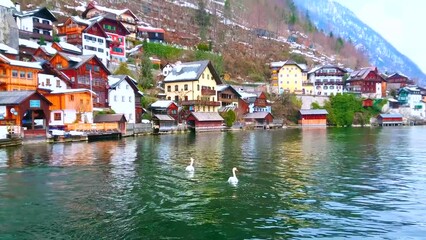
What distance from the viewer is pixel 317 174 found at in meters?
22.4

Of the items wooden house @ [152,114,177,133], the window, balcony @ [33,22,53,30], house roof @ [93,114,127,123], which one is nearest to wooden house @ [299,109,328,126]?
wooden house @ [152,114,177,133]

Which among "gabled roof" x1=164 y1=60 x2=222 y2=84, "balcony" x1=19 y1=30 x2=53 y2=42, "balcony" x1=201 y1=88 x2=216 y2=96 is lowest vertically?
"balcony" x1=201 y1=88 x2=216 y2=96

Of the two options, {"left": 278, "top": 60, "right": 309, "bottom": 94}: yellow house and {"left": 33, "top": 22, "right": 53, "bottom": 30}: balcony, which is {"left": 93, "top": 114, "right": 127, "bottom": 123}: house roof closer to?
{"left": 33, "top": 22, "right": 53, "bottom": 30}: balcony

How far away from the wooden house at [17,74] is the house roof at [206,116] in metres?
29.1

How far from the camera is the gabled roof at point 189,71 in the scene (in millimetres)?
77700

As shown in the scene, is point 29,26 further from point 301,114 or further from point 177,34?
point 301,114

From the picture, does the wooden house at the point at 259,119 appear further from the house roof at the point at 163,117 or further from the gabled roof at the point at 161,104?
the house roof at the point at 163,117

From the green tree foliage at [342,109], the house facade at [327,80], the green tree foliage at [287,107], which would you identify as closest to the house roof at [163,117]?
the green tree foliage at [287,107]

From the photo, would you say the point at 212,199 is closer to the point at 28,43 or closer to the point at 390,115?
the point at 28,43

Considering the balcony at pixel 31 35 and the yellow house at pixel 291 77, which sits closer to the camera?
the balcony at pixel 31 35

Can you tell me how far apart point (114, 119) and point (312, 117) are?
2354 inches

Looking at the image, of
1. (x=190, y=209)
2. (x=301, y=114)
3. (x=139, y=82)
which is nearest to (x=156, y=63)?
(x=139, y=82)

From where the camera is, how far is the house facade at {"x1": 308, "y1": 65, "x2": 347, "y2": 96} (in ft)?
381

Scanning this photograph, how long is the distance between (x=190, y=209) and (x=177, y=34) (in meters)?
105
